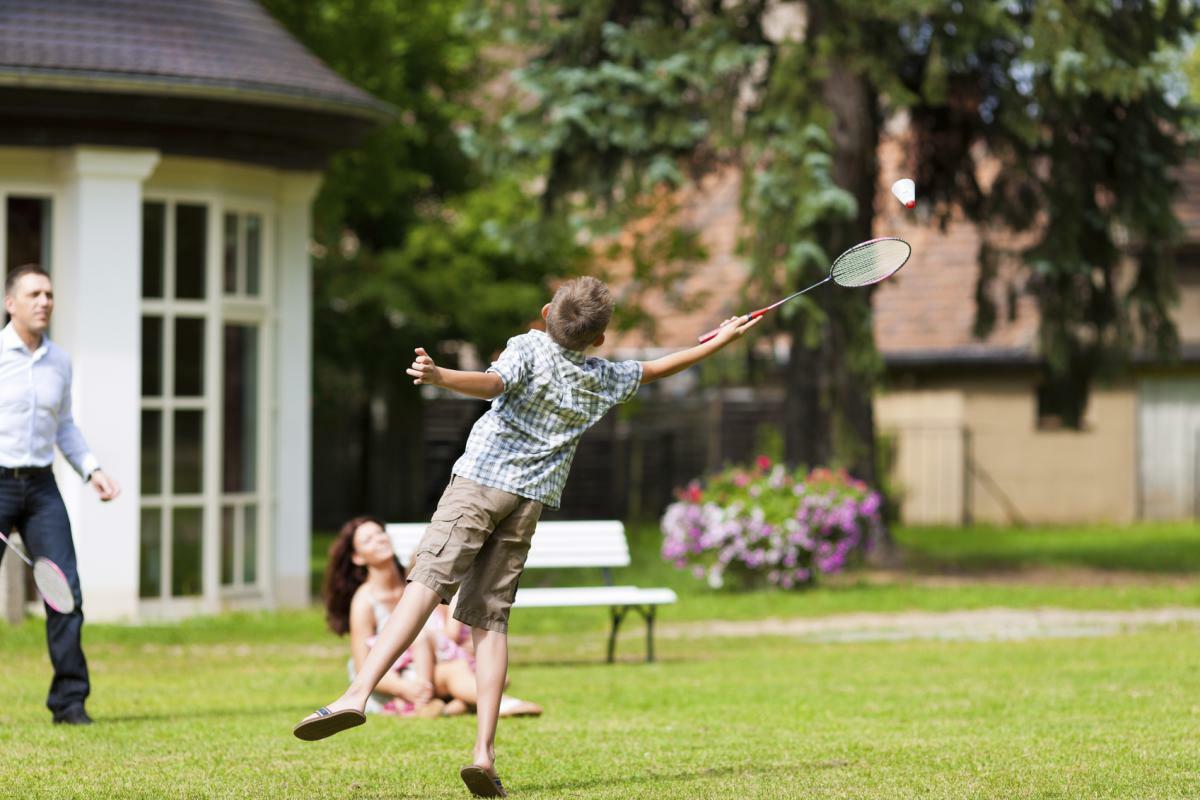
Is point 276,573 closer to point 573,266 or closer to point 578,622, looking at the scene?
point 578,622

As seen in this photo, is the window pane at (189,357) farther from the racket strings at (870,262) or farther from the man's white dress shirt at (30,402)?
the racket strings at (870,262)

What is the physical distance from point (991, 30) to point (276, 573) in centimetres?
845

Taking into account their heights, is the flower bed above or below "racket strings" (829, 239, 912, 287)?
below

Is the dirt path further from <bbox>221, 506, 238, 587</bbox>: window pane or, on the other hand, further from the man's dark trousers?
the man's dark trousers

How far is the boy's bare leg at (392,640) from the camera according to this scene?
6316 millimetres

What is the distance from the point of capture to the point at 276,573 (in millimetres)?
15594

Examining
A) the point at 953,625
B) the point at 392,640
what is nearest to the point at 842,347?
the point at 953,625

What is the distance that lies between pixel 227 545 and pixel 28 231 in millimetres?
2958

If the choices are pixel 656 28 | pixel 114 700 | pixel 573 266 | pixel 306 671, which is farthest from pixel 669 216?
pixel 114 700

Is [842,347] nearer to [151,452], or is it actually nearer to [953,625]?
[953,625]

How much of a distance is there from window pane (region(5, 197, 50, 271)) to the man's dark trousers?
246 inches

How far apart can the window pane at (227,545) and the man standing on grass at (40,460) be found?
6530 mm

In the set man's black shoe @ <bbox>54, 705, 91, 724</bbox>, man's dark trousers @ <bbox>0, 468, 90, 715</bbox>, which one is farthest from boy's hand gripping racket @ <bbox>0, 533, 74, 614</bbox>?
man's black shoe @ <bbox>54, 705, 91, 724</bbox>

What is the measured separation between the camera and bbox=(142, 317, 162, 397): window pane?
14.7 metres
